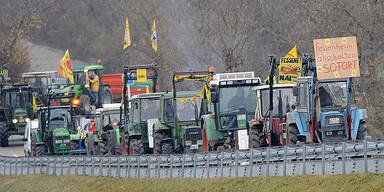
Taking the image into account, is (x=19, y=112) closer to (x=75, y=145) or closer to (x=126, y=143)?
(x=75, y=145)

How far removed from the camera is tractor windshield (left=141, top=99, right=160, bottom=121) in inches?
1244

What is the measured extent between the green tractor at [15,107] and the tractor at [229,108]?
79.8ft

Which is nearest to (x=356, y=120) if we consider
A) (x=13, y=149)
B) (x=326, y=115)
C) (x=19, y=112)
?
(x=326, y=115)

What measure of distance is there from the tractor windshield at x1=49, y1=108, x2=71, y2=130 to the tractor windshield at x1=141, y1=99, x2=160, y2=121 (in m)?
9.83

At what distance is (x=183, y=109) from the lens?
30375mm

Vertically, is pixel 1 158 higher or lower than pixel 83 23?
lower

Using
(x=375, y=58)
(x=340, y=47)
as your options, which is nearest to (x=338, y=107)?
(x=340, y=47)

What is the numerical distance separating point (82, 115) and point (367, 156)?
2596cm

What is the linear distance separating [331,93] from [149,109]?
9827 mm

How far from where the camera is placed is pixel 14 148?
165ft

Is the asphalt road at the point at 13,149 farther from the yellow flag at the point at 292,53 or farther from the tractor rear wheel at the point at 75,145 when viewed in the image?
the yellow flag at the point at 292,53

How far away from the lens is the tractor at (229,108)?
26859 millimetres

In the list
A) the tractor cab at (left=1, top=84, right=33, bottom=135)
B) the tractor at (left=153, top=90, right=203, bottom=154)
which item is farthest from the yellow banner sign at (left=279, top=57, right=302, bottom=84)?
the tractor cab at (left=1, top=84, right=33, bottom=135)

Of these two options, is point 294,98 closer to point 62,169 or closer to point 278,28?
point 62,169
